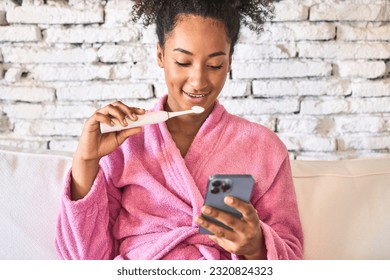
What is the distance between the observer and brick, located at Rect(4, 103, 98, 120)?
5.05ft

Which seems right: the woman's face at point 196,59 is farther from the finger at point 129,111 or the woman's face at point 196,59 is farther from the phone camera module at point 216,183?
the phone camera module at point 216,183

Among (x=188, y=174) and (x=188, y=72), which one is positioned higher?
(x=188, y=72)

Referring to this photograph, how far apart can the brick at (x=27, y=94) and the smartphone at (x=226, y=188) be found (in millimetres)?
947

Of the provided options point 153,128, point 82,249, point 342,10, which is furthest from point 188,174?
point 342,10

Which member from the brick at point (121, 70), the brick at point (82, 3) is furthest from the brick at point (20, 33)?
the brick at point (121, 70)

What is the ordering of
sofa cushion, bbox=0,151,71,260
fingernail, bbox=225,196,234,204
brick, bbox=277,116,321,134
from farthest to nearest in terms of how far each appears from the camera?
brick, bbox=277,116,321,134 < sofa cushion, bbox=0,151,71,260 < fingernail, bbox=225,196,234,204

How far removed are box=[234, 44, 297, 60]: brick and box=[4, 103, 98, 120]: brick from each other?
18.3 inches

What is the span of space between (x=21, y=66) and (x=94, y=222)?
786mm

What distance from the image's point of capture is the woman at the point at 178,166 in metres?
0.86

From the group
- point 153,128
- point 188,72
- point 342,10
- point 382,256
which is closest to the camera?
point 188,72

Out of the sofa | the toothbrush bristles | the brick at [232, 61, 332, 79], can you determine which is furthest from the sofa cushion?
the brick at [232, 61, 332, 79]

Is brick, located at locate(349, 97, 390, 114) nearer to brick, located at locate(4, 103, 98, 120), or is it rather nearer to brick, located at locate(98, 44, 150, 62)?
brick, located at locate(98, 44, 150, 62)

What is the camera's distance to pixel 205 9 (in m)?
0.88

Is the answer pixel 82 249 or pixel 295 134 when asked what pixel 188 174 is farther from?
pixel 295 134
